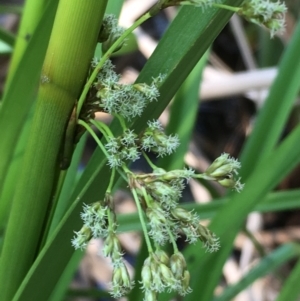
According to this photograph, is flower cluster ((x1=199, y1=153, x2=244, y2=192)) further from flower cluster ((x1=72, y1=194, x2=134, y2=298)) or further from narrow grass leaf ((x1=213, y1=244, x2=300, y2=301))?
narrow grass leaf ((x1=213, y1=244, x2=300, y2=301))

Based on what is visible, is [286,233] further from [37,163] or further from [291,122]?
[37,163]

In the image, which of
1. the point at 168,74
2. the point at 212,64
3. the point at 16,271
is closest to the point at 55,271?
the point at 16,271

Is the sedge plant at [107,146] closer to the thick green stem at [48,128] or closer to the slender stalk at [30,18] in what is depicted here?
the thick green stem at [48,128]

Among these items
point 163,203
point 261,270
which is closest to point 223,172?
point 163,203

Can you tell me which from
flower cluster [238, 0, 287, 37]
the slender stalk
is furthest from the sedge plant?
the slender stalk

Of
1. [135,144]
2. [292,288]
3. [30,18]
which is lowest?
[292,288]

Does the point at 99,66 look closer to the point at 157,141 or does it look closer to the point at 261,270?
the point at 157,141

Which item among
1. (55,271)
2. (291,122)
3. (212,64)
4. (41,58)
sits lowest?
(55,271)
